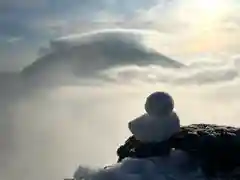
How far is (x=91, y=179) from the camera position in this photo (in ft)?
40.5

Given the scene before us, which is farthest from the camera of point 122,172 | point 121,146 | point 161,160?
point 121,146

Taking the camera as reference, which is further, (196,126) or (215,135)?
(196,126)

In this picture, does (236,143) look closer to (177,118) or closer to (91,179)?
(177,118)

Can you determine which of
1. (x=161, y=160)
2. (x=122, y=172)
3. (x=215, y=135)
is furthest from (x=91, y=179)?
(x=215, y=135)

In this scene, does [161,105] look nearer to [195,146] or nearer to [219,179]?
[195,146]

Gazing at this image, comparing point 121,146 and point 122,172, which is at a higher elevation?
point 121,146

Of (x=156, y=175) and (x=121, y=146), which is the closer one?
(x=156, y=175)

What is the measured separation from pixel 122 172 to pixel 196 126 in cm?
418

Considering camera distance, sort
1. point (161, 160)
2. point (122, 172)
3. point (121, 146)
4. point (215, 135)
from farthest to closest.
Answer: point (121, 146)
point (215, 135)
point (161, 160)
point (122, 172)

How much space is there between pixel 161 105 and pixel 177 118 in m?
0.64

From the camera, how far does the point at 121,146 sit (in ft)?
54.9

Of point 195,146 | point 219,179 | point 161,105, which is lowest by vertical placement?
point 219,179

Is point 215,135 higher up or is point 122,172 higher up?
point 215,135

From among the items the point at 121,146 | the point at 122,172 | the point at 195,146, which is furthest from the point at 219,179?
the point at 121,146
